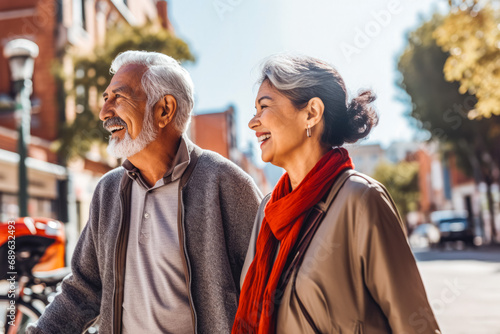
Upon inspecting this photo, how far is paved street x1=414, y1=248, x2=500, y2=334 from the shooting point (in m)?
6.97

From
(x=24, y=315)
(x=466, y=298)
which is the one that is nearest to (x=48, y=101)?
(x=466, y=298)

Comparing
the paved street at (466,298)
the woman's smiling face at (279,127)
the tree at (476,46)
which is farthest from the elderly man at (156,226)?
the tree at (476,46)

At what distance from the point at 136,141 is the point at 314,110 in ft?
2.84

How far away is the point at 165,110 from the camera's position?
2.63 meters

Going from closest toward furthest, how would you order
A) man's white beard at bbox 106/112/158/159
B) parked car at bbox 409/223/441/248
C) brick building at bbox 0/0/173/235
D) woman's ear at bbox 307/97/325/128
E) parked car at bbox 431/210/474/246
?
1. woman's ear at bbox 307/97/325/128
2. man's white beard at bbox 106/112/158/159
3. brick building at bbox 0/0/173/235
4. parked car at bbox 431/210/474/246
5. parked car at bbox 409/223/441/248

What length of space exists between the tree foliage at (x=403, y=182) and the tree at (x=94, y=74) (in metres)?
56.3

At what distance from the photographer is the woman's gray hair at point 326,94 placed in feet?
6.73

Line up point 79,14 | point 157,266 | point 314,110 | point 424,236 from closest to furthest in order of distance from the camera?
point 314,110
point 157,266
point 79,14
point 424,236

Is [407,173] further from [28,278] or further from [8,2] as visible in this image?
[28,278]

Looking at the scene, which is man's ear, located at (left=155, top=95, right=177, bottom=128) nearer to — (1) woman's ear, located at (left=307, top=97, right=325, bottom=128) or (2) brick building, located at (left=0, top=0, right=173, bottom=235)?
(1) woman's ear, located at (left=307, top=97, right=325, bottom=128)

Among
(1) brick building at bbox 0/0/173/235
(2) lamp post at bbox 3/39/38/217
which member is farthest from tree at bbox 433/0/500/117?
(1) brick building at bbox 0/0/173/235

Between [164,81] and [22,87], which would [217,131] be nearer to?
[22,87]

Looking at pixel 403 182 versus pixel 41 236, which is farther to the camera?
pixel 403 182

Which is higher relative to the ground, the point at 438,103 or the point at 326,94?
the point at 326,94
